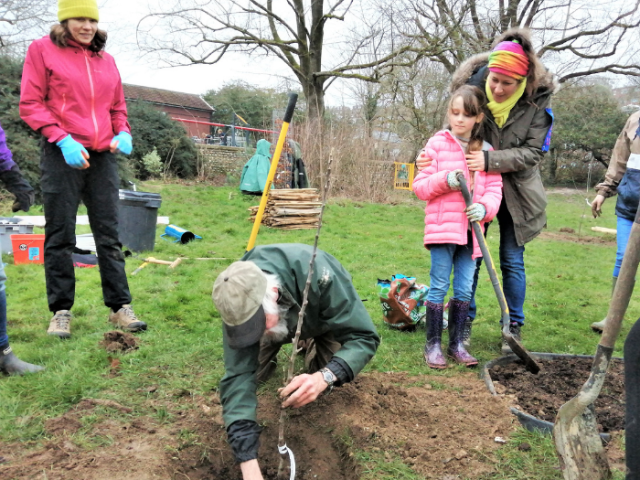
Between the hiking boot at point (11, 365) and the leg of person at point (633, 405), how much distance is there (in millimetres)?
3138

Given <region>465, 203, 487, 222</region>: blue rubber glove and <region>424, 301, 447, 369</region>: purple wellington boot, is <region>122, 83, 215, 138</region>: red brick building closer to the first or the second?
<region>424, 301, 447, 369</region>: purple wellington boot

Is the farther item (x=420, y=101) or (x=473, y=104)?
(x=420, y=101)

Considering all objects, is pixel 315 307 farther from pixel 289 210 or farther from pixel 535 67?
pixel 289 210

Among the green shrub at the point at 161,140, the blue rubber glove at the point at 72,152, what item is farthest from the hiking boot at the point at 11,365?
the green shrub at the point at 161,140

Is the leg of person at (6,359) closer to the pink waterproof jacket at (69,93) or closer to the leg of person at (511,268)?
the pink waterproof jacket at (69,93)

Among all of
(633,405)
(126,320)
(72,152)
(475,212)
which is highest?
(72,152)

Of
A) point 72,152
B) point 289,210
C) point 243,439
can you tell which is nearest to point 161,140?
point 289,210

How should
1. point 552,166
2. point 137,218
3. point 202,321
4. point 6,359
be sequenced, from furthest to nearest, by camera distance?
point 552,166
point 137,218
point 202,321
point 6,359

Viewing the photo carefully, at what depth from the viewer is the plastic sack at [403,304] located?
415cm

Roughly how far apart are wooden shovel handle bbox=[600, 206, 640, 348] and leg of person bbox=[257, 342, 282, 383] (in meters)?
1.73

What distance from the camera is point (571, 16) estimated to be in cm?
1369

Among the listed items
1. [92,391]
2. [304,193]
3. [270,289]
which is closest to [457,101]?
[270,289]

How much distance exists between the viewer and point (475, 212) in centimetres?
321

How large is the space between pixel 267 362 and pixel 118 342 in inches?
45.6
